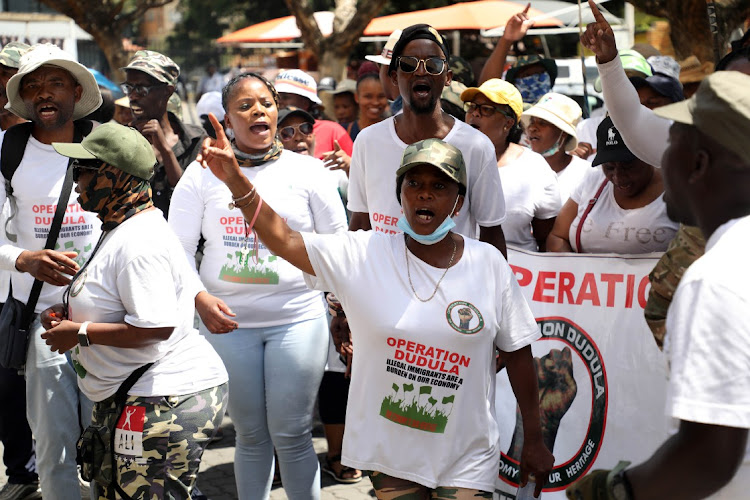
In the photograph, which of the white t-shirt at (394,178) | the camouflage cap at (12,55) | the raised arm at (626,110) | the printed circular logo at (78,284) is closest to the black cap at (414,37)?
the white t-shirt at (394,178)

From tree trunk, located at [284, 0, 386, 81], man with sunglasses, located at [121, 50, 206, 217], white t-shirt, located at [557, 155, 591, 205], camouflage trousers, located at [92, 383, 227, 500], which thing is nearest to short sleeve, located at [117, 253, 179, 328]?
camouflage trousers, located at [92, 383, 227, 500]

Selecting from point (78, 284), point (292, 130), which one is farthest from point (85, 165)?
point (292, 130)

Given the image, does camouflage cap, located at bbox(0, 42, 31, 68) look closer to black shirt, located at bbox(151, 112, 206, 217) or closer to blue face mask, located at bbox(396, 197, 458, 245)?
black shirt, located at bbox(151, 112, 206, 217)

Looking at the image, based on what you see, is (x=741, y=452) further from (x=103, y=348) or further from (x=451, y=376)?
(x=103, y=348)

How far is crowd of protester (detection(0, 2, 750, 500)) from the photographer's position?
1.89 meters

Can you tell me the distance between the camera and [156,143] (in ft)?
18.0

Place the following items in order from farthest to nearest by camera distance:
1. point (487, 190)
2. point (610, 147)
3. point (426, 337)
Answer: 1. point (610, 147)
2. point (487, 190)
3. point (426, 337)

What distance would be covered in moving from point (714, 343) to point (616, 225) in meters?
2.51

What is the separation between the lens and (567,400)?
14.5 feet

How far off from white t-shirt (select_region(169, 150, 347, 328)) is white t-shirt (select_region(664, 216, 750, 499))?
2.79m

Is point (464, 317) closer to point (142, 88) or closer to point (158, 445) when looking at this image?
point (158, 445)

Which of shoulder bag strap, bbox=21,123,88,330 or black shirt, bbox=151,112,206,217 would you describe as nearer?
shoulder bag strap, bbox=21,123,88,330

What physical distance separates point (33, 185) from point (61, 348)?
1232mm

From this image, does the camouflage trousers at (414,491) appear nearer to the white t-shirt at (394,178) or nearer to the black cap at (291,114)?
the white t-shirt at (394,178)
